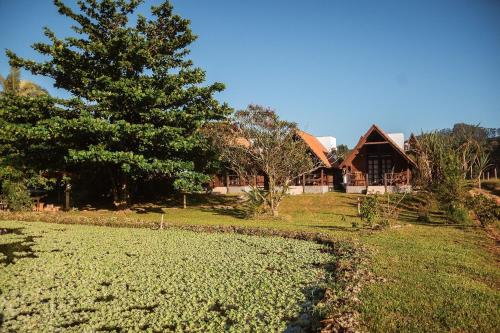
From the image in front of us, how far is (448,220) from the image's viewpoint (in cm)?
1859

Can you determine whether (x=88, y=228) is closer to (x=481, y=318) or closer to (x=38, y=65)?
(x=38, y=65)

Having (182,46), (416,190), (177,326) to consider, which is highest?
(182,46)

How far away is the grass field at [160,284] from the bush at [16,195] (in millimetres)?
7872

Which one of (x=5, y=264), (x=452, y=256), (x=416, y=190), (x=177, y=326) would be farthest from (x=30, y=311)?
(x=416, y=190)

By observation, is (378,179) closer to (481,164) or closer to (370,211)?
(481,164)

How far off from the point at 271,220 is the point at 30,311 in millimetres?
13420

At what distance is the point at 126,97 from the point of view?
1991 centimetres

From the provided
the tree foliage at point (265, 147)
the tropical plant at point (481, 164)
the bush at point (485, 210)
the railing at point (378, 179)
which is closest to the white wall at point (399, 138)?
the railing at point (378, 179)

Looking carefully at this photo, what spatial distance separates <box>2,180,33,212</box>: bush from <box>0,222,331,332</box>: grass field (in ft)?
25.8

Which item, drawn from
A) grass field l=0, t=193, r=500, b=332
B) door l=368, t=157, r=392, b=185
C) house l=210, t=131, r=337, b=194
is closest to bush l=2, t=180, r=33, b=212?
grass field l=0, t=193, r=500, b=332

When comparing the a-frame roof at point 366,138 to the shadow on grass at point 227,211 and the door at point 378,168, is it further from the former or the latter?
the shadow on grass at point 227,211

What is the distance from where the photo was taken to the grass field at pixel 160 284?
257 inches

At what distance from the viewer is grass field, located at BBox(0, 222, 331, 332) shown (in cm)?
652

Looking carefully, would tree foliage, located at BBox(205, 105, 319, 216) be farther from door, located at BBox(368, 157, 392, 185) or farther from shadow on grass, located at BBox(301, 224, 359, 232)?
door, located at BBox(368, 157, 392, 185)
